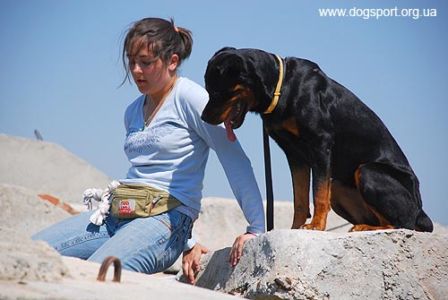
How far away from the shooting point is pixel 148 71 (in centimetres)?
470

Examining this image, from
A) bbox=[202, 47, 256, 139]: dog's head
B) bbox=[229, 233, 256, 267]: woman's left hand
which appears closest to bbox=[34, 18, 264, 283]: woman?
bbox=[229, 233, 256, 267]: woman's left hand

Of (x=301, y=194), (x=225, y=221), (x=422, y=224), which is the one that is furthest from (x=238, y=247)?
(x=225, y=221)

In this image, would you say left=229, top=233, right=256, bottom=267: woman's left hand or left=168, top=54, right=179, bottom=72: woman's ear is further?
left=168, top=54, right=179, bottom=72: woman's ear

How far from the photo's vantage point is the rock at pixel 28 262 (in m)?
2.55

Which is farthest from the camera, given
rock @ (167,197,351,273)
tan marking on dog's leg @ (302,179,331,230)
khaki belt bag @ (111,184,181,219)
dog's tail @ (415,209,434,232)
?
rock @ (167,197,351,273)

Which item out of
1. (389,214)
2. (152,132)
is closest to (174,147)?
(152,132)

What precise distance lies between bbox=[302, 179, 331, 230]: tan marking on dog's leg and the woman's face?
1.17 metres

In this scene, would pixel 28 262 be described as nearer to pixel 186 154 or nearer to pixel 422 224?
pixel 186 154

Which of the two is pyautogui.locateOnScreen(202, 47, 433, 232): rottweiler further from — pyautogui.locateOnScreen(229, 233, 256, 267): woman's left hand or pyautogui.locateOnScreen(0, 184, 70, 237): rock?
pyautogui.locateOnScreen(0, 184, 70, 237): rock

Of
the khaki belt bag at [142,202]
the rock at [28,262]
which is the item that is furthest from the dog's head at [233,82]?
the rock at [28,262]

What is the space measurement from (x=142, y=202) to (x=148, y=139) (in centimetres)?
36

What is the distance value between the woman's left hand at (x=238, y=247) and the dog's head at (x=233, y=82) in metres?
0.76

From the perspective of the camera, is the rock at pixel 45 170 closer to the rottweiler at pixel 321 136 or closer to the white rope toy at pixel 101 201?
the rottweiler at pixel 321 136

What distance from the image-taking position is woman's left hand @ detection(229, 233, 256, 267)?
4562 millimetres
